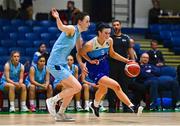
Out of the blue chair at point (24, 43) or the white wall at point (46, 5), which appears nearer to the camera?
the blue chair at point (24, 43)

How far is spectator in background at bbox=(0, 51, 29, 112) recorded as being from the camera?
11.9 metres

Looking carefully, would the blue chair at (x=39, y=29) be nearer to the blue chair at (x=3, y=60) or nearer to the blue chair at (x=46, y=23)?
the blue chair at (x=46, y=23)

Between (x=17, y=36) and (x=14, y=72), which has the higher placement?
(x=17, y=36)

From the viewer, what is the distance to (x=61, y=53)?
8367mm

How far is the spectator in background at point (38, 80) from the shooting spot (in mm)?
12125

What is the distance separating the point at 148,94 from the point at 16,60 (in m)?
3.21

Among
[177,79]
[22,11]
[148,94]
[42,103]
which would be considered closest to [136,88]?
[148,94]

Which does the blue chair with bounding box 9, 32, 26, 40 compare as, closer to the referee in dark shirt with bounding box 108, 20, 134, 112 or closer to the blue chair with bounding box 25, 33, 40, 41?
the blue chair with bounding box 25, 33, 40, 41

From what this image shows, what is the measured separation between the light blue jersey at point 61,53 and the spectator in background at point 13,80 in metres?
3.61

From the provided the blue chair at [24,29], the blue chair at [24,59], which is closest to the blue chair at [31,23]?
the blue chair at [24,29]

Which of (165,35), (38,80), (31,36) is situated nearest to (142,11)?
(165,35)

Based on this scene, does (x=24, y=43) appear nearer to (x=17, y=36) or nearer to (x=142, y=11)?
(x=17, y=36)

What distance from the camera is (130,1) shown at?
20562 mm

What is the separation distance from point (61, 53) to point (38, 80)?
4.05m
